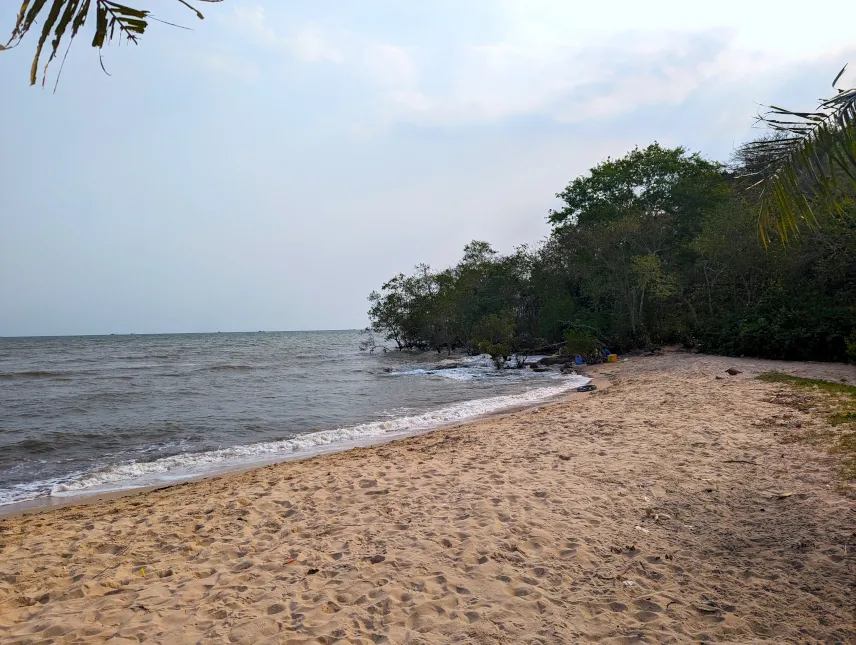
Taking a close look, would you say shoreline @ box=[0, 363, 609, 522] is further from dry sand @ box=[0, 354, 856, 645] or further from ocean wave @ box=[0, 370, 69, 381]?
ocean wave @ box=[0, 370, 69, 381]

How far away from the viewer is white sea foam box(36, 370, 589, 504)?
898cm

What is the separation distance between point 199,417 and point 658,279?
21393mm

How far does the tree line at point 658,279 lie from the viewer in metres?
19.7

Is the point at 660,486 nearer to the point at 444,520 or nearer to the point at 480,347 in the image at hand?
the point at 444,520

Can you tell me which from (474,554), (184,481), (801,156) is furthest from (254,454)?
(801,156)

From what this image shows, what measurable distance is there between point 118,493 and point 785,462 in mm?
9730

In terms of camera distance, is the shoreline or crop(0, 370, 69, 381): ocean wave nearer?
the shoreline

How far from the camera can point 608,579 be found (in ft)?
13.1

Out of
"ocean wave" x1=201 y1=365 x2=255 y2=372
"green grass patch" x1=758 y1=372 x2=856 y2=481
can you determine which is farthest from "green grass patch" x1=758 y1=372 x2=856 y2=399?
"ocean wave" x1=201 y1=365 x2=255 y2=372

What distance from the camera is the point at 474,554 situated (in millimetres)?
4566

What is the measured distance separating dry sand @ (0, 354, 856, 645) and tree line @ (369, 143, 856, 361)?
9.47m

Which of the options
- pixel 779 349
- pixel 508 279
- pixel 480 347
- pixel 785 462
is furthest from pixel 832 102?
pixel 508 279

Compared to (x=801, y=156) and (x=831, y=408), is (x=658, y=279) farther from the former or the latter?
(x=801, y=156)

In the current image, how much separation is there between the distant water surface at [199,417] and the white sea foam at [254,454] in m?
0.02
